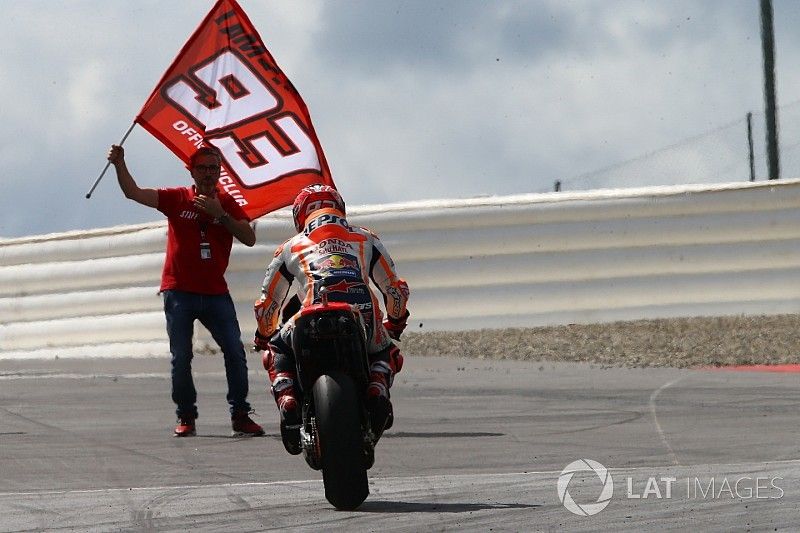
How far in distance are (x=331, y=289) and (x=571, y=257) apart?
8975mm

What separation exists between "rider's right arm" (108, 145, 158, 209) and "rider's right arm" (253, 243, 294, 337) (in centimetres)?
274

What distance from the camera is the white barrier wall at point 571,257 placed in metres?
15.3

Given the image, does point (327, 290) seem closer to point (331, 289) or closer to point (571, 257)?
point (331, 289)

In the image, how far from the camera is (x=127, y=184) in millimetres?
9461

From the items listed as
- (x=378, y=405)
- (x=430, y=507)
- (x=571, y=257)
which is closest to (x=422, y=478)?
(x=378, y=405)

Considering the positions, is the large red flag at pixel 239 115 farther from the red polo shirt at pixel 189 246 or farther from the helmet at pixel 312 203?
the helmet at pixel 312 203

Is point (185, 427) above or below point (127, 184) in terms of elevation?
below

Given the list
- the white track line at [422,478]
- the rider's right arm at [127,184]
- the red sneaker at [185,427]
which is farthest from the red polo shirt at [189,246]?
the white track line at [422,478]

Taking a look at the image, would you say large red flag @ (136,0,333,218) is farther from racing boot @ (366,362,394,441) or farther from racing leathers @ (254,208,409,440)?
racing boot @ (366,362,394,441)

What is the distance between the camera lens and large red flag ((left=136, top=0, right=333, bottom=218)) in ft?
35.3

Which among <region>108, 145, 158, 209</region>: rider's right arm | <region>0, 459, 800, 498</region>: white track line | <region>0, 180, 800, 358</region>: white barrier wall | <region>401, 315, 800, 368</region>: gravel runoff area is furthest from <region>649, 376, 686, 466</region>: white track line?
<region>108, 145, 158, 209</region>: rider's right arm

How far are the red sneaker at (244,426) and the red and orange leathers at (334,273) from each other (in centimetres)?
246

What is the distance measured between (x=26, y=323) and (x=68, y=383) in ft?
12.6

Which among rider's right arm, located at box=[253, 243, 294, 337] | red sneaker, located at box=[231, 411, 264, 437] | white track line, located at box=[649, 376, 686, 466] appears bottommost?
white track line, located at box=[649, 376, 686, 466]
